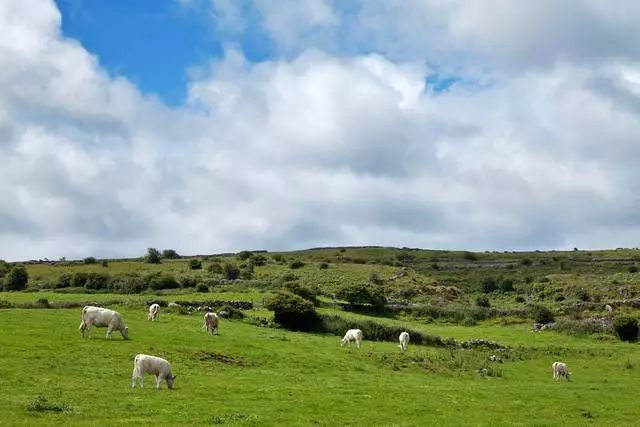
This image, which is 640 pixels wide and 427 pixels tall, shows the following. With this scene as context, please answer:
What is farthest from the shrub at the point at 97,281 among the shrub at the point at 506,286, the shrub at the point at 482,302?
the shrub at the point at 506,286

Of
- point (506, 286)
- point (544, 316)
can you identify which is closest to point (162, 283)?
point (544, 316)

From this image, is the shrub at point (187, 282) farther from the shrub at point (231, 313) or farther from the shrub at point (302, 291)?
the shrub at point (231, 313)

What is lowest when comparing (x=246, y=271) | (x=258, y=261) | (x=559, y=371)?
(x=559, y=371)

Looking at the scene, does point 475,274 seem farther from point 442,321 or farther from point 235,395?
point 235,395

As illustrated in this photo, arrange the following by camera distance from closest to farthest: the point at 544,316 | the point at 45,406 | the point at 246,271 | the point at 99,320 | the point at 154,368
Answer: the point at 45,406 < the point at 154,368 < the point at 99,320 < the point at 544,316 < the point at 246,271

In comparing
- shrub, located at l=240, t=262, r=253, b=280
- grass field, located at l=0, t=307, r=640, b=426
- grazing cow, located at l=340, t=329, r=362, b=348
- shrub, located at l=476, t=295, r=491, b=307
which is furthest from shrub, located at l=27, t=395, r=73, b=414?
shrub, located at l=476, t=295, r=491, b=307

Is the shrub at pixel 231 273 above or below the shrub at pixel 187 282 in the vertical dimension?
above

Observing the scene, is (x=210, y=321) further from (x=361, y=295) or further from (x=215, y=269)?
(x=215, y=269)

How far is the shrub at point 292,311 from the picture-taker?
58125 mm

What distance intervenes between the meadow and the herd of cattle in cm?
60

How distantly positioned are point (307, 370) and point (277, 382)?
5.53 meters

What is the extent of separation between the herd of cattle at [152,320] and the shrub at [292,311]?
6142mm

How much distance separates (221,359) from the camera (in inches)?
1500

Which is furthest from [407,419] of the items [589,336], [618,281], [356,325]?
[618,281]
